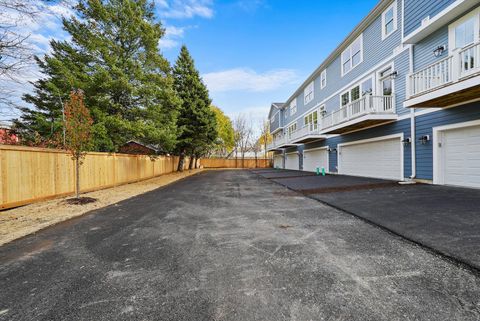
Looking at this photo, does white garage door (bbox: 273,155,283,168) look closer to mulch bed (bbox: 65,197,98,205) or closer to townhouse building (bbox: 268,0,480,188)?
townhouse building (bbox: 268,0,480,188)

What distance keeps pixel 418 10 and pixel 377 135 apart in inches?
213

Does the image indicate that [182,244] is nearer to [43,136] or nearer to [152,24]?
[43,136]

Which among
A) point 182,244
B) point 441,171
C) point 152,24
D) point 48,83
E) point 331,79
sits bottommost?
point 182,244

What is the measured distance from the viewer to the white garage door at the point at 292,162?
24.6m

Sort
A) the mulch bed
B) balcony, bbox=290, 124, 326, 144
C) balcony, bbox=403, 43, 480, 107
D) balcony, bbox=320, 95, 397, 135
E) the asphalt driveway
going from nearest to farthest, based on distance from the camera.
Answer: the asphalt driveway
balcony, bbox=403, 43, 480, 107
the mulch bed
balcony, bbox=320, 95, 397, 135
balcony, bbox=290, 124, 326, 144

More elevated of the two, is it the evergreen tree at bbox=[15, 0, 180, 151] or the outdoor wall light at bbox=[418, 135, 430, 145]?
the evergreen tree at bbox=[15, 0, 180, 151]

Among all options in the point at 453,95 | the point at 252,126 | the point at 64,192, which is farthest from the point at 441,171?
the point at 252,126

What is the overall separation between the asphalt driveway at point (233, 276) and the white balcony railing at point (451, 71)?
19.5 ft

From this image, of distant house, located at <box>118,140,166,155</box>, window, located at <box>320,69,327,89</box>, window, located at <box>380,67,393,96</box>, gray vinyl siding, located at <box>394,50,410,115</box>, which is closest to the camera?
gray vinyl siding, located at <box>394,50,410,115</box>

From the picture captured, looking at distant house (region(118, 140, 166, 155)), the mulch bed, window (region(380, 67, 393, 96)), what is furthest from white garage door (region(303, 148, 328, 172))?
the mulch bed

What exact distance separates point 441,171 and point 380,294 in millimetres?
8695

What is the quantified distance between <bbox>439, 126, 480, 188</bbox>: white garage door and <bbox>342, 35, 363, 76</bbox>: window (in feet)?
23.5

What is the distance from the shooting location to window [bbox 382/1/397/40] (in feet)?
33.1

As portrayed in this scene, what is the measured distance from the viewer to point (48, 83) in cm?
1056
